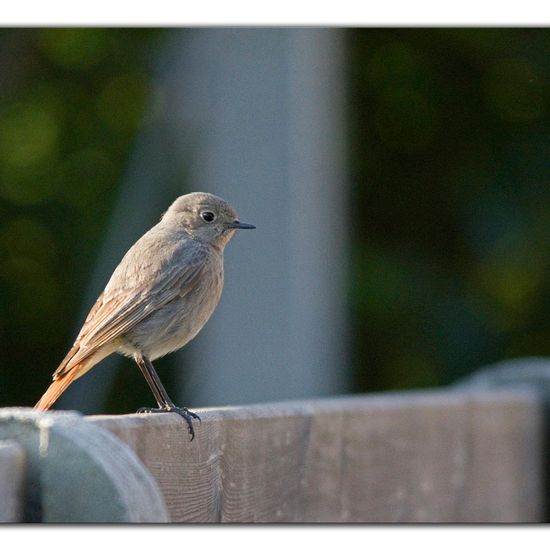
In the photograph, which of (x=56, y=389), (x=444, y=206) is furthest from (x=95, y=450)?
(x=444, y=206)

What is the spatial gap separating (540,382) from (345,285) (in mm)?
1984

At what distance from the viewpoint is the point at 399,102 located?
6961mm

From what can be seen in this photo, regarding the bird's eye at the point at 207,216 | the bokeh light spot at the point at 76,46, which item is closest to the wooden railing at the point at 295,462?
the bird's eye at the point at 207,216

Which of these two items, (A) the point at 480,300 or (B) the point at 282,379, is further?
(A) the point at 480,300

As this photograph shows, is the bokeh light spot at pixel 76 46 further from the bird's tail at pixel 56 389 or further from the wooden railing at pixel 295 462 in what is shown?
the bird's tail at pixel 56 389

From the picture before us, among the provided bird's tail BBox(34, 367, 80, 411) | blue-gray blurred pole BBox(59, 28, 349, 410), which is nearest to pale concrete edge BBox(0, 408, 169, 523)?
bird's tail BBox(34, 367, 80, 411)

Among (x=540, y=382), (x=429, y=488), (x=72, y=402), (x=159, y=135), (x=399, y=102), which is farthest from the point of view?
(x=399, y=102)

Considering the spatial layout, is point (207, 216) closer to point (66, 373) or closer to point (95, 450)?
point (66, 373)

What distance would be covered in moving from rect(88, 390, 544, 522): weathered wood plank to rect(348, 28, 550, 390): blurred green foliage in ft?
7.14

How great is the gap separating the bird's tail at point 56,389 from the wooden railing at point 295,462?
0.61m

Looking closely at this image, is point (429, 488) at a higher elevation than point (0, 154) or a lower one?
lower

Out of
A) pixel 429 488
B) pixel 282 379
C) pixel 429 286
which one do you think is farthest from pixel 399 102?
pixel 429 488

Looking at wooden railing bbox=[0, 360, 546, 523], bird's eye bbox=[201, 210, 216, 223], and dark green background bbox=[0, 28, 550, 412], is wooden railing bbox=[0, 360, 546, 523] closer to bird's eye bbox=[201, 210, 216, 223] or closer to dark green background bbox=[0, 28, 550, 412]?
bird's eye bbox=[201, 210, 216, 223]

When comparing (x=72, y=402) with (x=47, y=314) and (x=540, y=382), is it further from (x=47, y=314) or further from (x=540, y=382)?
(x=540, y=382)
